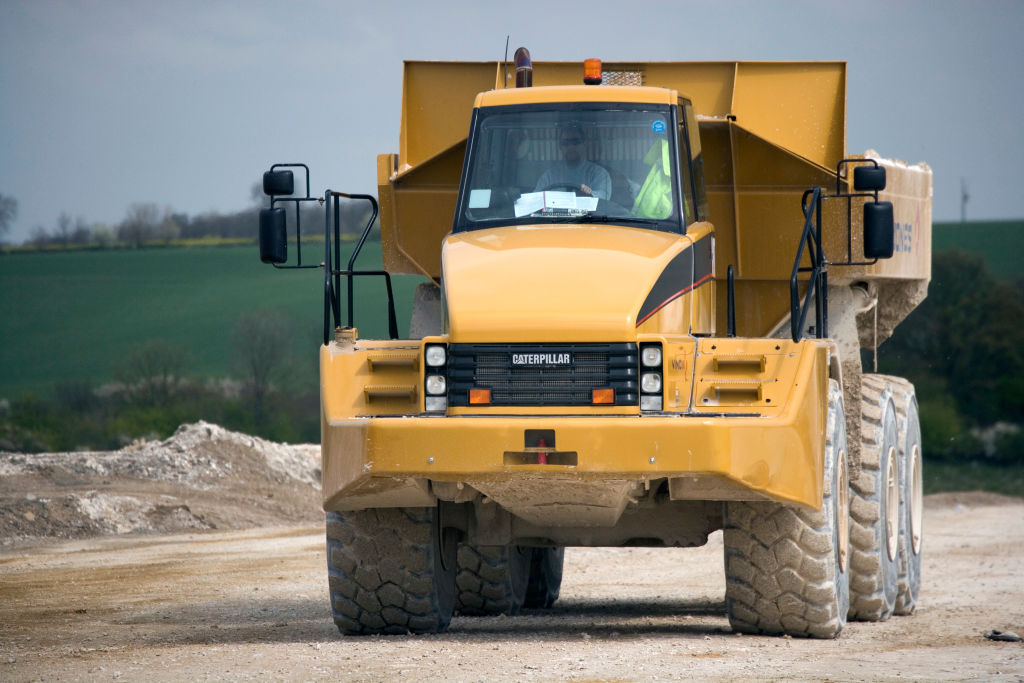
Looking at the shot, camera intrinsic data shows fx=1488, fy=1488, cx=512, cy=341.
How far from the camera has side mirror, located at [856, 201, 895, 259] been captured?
29.9 feet

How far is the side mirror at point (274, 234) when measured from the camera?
9.23m

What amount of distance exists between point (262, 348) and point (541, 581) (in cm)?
3308

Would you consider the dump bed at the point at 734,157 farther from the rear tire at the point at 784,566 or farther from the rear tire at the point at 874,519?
the rear tire at the point at 784,566

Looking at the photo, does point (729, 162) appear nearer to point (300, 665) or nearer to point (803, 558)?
point (803, 558)

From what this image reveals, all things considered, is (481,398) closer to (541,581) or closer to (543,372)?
(543,372)

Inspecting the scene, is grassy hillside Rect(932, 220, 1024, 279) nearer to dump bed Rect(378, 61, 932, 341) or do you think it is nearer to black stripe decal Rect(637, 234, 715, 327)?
dump bed Rect(378, 61, 932, 341)

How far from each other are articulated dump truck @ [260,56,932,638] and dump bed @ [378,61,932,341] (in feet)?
0.06

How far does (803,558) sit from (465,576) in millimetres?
3214

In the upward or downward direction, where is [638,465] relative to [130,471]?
upward

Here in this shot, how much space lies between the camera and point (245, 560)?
52.3ft

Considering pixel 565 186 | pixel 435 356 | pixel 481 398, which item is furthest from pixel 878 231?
pixel 435 356

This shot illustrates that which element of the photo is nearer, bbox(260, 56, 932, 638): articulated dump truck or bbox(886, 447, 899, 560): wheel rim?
bbox(260, 56, 932, 638): articulated dump truck

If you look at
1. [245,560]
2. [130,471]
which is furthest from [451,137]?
[130,471]

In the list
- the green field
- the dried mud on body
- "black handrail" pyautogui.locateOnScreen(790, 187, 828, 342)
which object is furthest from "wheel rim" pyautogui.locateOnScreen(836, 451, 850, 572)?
the green field
